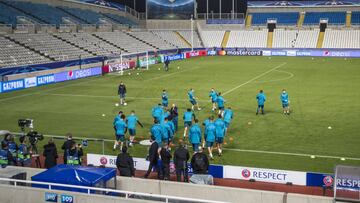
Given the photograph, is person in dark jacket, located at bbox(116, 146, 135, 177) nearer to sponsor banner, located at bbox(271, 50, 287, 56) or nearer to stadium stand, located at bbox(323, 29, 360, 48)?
sponsor banner, located at bbox(271, 50, 287, 56)

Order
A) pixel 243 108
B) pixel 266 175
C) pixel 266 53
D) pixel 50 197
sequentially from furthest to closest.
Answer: pixel 266 53 → pixel 243 108 → pixel 266 175 → pixel 50 197

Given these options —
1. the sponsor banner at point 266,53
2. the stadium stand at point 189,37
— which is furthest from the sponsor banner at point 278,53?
the stadium stand at point 189,37

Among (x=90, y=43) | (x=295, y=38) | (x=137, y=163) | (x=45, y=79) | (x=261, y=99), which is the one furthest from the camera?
(x=295, y=38)

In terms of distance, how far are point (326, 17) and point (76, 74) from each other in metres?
50.8

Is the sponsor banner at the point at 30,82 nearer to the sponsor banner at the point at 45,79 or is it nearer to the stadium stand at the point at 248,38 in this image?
the sponsor banner at the point at 45,79

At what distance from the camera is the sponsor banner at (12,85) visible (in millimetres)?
35781

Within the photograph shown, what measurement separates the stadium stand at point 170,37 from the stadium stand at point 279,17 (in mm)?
14556

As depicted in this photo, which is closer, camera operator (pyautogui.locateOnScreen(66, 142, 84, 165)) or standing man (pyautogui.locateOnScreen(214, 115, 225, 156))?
camera operator (pyautogui.locateOnScreen(66, 142, 84, 165))

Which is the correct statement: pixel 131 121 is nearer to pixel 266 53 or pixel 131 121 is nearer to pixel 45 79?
pixel 45 79

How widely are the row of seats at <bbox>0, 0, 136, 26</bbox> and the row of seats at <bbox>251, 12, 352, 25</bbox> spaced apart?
25.8 m

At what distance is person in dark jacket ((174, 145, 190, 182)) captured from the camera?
47.4ft

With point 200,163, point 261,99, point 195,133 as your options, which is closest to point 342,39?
point 261,99

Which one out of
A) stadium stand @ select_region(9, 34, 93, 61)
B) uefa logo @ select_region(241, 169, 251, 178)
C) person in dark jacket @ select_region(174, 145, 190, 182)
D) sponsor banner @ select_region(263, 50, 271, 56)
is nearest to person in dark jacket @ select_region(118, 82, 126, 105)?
person in dark jacket @ select_region(174, 145, 190, 182)

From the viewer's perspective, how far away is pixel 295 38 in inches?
2987
